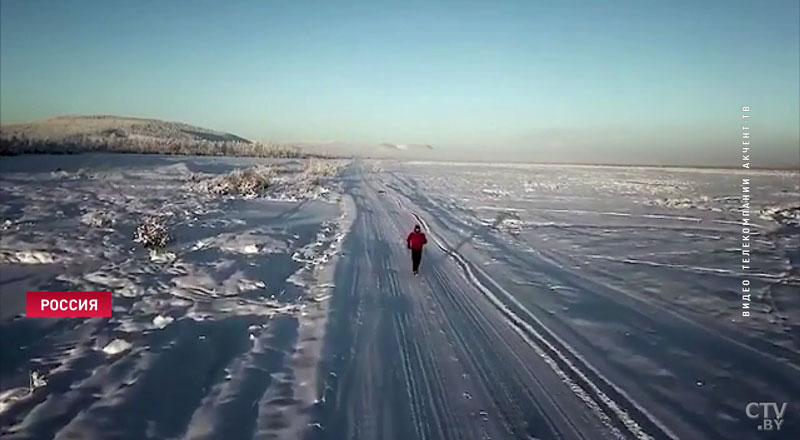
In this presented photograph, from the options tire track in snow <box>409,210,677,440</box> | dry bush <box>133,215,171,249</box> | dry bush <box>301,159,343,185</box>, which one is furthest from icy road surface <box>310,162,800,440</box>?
dry bush <box>301,159,343,185</box>

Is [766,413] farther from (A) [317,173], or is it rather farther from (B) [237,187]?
(A) [317,173]

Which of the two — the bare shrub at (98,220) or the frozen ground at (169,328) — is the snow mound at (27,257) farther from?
the bare shrub at (98,220)

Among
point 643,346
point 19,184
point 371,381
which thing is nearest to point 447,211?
point 643,346

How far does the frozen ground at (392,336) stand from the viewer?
5398 millimetres

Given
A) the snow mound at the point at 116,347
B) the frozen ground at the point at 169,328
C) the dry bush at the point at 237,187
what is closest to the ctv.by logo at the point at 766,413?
the frozen ground at the point at 169,328

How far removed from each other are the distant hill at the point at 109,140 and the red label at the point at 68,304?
3.03 m

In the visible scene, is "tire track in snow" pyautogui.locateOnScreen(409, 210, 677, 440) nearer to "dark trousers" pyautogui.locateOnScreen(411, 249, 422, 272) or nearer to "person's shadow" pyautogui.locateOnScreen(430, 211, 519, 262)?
"dark trousers" pyautogui.locateOnScreen(411, 249, 422, 272)

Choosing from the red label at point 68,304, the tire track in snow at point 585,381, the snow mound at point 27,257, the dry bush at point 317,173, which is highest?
the dry bush at point 317,173

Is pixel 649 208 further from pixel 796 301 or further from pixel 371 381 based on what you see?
pixel 371 381

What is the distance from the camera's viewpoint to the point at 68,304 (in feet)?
33.8

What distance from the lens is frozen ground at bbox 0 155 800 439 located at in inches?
213

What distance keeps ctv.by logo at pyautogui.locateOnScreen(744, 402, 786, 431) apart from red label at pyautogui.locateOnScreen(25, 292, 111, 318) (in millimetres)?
9791

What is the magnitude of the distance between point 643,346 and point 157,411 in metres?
6.74

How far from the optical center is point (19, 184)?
30578 millimetres
